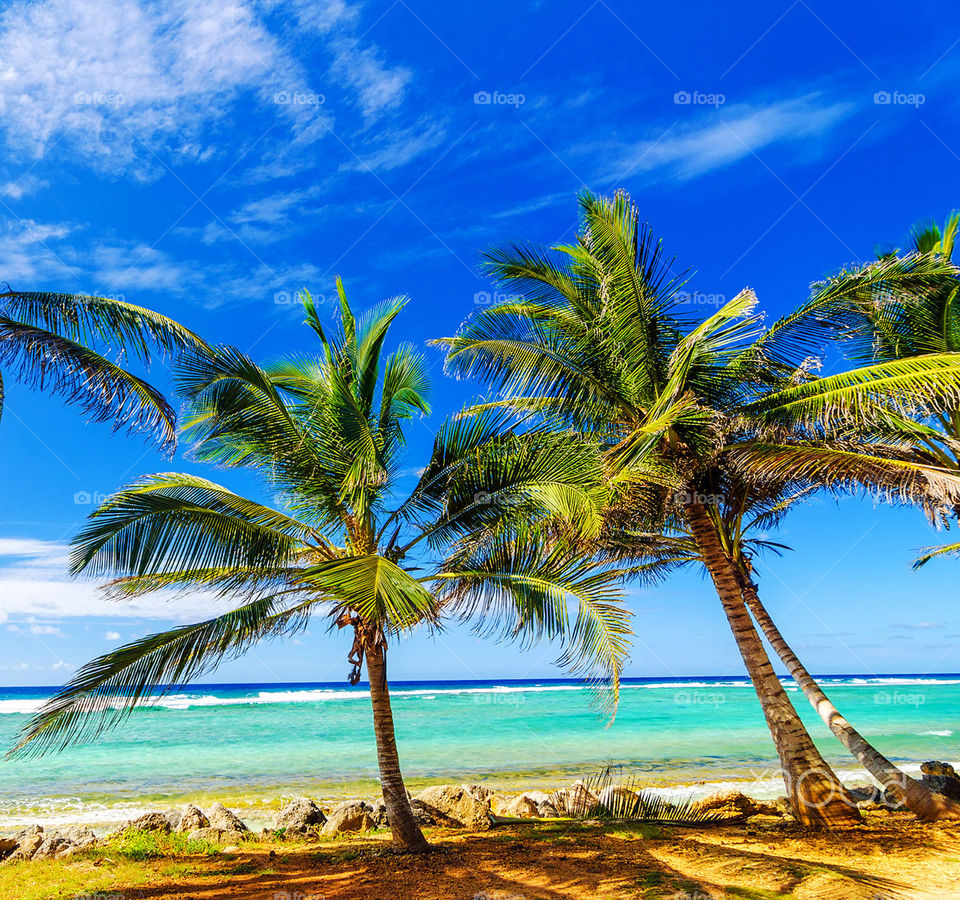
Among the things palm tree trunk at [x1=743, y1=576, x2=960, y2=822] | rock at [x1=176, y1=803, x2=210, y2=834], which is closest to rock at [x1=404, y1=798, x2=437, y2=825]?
rock at [x1=176, y1=803, x2=210, y2=834]

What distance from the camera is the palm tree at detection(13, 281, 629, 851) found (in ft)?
21.1

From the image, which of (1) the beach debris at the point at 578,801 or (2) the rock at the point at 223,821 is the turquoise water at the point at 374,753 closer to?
(2) the rock at the point at 223,821

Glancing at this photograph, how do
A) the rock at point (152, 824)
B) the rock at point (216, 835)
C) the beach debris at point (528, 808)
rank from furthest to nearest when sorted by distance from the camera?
the beach debris at point (528, 808) → the rock at point (152, 824) → the rock at point (216, 835)

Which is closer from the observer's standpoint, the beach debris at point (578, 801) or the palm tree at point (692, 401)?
the palm tree at point (692, 401)

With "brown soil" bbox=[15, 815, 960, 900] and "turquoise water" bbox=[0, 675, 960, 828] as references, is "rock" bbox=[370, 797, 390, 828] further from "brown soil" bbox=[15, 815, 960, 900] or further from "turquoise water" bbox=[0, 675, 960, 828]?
"turquoise water" bbox=[0, 675, 960, 828]

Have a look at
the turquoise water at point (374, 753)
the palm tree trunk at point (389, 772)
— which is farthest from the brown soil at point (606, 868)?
the turquoise water at point (374, 753)

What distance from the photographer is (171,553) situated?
6.74 metres

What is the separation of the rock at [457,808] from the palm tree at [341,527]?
2286 millimetres

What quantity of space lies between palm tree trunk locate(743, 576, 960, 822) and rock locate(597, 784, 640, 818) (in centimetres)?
306

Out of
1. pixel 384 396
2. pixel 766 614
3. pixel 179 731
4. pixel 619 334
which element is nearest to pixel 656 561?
pixel 766 614

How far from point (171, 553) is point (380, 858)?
436 cm

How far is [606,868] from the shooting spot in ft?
22.9

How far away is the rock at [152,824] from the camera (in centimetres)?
997

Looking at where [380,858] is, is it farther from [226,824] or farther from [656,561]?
[656,561]
